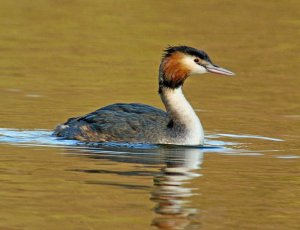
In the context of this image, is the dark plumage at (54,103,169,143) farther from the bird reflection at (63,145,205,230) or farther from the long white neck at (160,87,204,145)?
the bird reflection at (63,145,205,230)

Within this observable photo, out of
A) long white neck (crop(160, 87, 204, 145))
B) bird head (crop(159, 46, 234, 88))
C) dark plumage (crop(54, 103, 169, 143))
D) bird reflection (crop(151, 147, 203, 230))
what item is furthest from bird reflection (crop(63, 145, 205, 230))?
bird head (crop(159, 46, 234, 88))

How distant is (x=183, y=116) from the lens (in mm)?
15609

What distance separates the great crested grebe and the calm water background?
0.79ft

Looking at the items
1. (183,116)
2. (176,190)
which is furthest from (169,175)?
(183,116)

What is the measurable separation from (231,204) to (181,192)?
0.71m

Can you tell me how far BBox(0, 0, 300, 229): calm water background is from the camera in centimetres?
Result: 1112

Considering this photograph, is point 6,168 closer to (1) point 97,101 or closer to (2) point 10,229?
(2) point 10,229

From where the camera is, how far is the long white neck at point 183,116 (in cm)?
1533

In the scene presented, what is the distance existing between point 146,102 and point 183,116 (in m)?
3.80

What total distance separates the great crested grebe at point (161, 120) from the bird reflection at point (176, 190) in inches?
12.1

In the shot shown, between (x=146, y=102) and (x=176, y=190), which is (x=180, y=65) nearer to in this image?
(x=146, y=102)

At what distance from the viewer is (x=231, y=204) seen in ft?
37.5

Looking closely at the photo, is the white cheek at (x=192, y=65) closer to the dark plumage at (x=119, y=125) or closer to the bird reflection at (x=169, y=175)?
the dark plumage at (x=119, y=125)

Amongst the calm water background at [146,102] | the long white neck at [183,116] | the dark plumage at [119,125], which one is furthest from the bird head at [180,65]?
the calm water background at [146,102]
